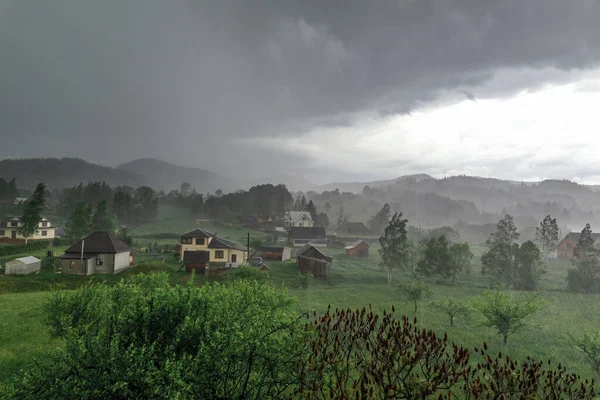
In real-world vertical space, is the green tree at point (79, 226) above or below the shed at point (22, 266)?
above

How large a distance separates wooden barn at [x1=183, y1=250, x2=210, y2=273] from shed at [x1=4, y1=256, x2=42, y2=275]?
24.2 metres

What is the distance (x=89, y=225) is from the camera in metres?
81.7

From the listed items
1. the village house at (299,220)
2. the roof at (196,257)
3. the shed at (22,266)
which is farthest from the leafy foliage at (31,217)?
the village house at (299,220)

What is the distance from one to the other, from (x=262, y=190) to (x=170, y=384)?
527ft

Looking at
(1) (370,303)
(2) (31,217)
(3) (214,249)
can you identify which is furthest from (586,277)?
(2) (31,217)

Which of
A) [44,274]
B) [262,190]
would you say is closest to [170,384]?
[44,274]

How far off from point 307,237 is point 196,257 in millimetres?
49114

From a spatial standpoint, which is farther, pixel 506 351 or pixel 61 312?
pixel 506 351

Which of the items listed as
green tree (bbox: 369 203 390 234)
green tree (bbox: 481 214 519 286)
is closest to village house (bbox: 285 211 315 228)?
green tree (bbox: 369 203 390 234)

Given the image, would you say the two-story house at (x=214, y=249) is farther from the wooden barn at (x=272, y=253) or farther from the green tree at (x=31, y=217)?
the green tree at (x=31, y=217)

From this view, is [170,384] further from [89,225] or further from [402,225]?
[89,225]

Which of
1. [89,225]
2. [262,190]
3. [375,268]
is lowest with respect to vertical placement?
[375,268]

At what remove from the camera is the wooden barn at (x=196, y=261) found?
58903mm

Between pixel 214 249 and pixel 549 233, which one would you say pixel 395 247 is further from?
pixel 549 233
